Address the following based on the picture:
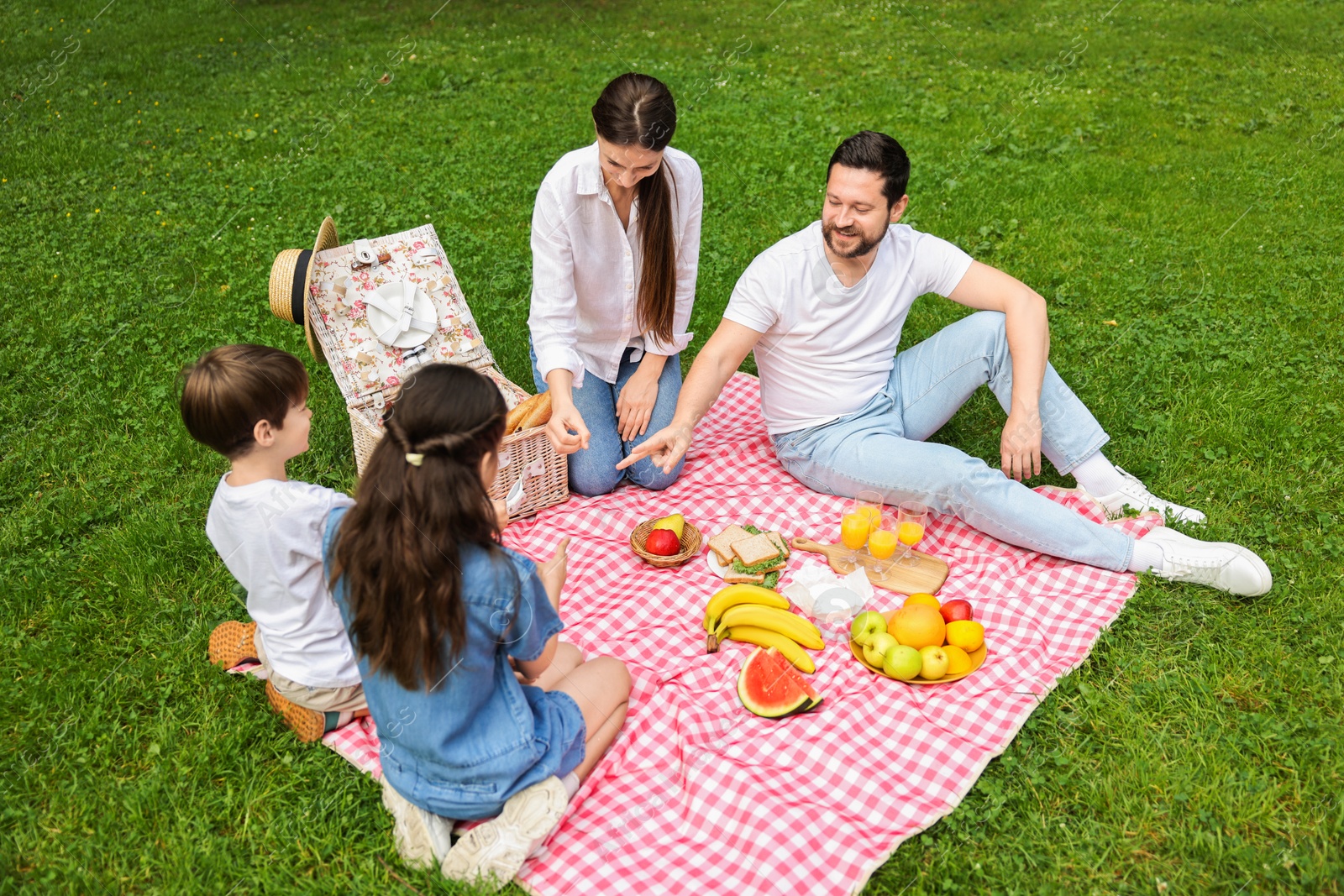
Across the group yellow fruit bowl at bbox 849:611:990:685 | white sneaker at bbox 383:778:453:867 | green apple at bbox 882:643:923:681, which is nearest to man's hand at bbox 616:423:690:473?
yellow fruit bowl at bbox 849:611:990:685

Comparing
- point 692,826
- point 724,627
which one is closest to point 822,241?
point 724,627

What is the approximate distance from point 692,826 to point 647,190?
257 centimetres

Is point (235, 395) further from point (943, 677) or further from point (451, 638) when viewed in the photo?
point (943, 677)

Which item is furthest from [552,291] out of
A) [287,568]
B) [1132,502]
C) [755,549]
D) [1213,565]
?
[1213,565]

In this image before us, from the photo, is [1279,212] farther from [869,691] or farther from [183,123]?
[183,123]

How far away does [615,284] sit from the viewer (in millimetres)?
4551

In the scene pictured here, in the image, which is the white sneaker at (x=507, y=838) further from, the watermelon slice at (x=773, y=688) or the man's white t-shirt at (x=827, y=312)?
the man's white t-shirt at (x=827, y=312)

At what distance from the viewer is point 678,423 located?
4.06 meters

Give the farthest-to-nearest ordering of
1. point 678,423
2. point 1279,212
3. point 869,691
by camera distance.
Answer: point 1279,212 < point 678,423 < point 869,691

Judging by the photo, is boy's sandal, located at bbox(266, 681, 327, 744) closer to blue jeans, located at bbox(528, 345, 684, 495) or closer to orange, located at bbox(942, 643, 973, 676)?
blue jeans, located at bbox(528, 345, 684, 495)

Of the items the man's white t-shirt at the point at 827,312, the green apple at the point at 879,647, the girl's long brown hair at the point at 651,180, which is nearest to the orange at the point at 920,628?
the green apple at the point at 879,647

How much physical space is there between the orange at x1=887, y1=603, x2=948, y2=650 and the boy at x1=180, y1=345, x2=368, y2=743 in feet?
6.25

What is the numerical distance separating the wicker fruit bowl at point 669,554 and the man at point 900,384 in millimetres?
353

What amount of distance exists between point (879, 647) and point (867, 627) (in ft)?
0.30
